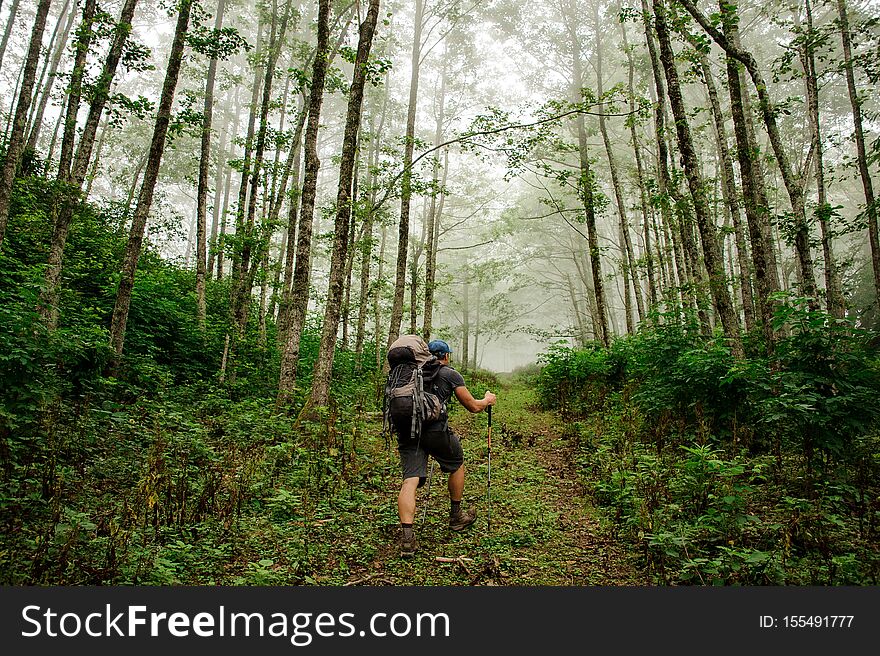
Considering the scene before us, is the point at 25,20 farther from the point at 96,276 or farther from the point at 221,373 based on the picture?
the point at 221,373

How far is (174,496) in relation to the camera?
16.0 ft

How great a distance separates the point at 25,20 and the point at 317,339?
2332 centimetres

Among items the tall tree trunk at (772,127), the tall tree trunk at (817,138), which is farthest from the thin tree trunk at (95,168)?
the tall tree trunk at (817,138)

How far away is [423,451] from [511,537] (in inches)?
52.3

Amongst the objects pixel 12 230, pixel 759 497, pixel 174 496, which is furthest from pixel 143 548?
pixel 12 230

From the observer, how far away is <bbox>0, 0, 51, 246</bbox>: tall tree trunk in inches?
290

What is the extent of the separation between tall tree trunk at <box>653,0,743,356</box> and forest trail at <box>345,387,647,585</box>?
3.66 metres

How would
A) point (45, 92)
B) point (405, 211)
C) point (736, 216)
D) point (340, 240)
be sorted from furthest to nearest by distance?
point (45, 92) → point (405, 211) → point (736, 216) → point (340, 240)

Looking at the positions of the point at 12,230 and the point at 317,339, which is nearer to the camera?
the point at 12,230

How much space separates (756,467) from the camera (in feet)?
13.8

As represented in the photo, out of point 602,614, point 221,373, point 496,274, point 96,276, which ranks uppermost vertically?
point 496,274

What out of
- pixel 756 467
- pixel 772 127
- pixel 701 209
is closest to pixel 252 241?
pixel 701 209

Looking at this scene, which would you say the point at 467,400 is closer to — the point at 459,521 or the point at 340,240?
the point at 459,521

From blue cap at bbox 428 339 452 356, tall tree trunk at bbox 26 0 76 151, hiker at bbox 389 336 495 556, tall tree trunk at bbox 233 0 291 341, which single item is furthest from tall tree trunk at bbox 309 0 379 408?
tall tree trunk at bbox 26 0 76 151
